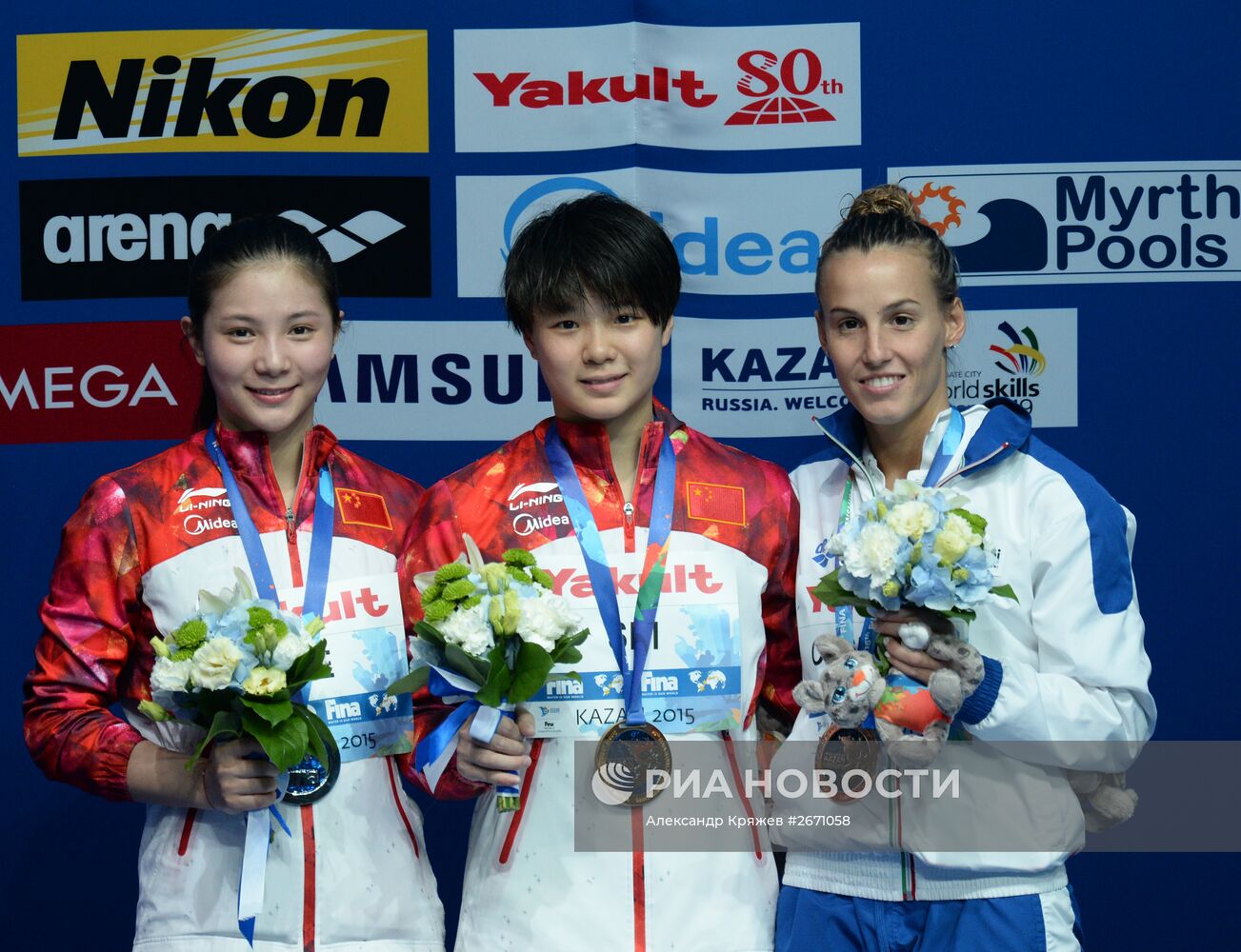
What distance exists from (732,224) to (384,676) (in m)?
1.89

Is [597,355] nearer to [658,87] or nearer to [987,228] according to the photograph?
[658,87]

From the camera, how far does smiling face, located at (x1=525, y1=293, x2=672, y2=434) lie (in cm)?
260

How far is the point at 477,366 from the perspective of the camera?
4.11 metres

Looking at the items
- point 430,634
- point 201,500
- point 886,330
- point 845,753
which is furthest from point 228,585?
point 886,330

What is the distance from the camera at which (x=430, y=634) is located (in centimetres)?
229

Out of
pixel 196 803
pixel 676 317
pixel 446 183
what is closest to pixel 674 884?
pixel 196 803

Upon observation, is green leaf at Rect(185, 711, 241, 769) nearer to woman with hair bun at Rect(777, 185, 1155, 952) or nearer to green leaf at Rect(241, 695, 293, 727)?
green leaf at Rect(241, 695, 293, 727)

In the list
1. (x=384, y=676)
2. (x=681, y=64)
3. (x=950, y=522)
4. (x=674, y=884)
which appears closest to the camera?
(x=950, y=522)

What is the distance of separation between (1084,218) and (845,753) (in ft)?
6.81

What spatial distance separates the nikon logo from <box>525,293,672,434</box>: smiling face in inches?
66.9

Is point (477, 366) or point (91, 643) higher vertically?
point (477, 366)

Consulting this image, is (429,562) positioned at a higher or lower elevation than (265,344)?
lower

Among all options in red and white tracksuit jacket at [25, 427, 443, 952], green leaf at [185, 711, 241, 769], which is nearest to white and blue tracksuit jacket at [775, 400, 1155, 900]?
red and white tracksuit jacket at [25, 427, 443, 952]

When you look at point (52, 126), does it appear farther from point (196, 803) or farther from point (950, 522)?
point (950, 522)
